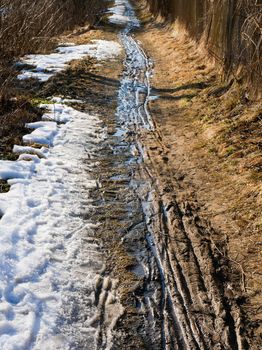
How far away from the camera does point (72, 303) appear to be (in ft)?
10.7

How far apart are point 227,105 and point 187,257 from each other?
154 inches

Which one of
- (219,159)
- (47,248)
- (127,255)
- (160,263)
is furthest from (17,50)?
(160,263)

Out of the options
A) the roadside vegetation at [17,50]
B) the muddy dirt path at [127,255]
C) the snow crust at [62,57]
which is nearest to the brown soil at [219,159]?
the muddy dirt path at [127,255]

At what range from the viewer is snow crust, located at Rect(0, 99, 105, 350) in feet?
9.86

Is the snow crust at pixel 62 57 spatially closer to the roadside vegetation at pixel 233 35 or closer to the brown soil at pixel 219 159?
the brown soil at pixel 219 159

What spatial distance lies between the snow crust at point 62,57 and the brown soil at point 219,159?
2551 mm

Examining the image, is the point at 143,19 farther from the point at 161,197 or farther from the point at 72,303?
the point at 72,303

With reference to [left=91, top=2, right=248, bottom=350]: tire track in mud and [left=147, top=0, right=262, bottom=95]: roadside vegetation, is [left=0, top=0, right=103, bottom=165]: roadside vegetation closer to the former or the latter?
[left=91, top=2, right=248, bottom=350]: tire track in mud

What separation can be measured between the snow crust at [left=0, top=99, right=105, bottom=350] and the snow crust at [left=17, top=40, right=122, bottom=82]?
410cm

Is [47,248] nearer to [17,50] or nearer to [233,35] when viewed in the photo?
[233,35]

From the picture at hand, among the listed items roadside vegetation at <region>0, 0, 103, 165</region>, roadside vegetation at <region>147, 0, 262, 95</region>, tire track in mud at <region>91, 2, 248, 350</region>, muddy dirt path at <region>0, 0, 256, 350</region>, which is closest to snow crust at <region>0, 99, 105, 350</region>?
muddy dirt path at <region>0, 0, 256, 350</region>

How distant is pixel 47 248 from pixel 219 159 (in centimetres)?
280

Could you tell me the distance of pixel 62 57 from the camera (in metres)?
11.8

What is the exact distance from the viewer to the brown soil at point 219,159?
3.78 meters
